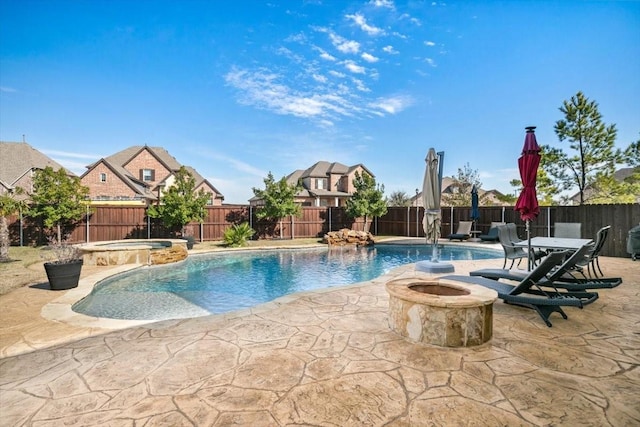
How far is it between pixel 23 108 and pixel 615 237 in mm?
25966

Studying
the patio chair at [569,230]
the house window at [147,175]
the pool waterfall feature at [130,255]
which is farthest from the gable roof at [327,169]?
Answer: the patio chair at [569,230]

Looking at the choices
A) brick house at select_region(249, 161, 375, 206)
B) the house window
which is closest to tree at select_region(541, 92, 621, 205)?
brick house at select_region(249, 161, 375, 206)

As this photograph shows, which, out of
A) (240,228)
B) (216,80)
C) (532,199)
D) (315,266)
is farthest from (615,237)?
(216,80)

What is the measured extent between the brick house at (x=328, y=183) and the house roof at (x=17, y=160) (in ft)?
65.3

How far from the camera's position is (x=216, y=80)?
613 inches

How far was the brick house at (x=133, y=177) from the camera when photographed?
2506cm

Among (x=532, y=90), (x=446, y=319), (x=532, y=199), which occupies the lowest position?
(x=446, y=319)

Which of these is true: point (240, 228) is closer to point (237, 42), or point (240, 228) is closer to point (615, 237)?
point (237, 42)

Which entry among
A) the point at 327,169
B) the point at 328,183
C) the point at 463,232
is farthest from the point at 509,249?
the point at 327,169

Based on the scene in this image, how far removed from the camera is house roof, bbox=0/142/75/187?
23281 mm

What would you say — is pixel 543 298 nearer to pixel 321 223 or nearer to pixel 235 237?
pixel 235 237

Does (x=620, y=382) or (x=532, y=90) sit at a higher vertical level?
(x=532, y=90)

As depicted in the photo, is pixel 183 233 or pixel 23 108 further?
pixel 183 233

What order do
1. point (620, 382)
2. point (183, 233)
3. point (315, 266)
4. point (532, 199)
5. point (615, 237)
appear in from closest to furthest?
point (620, 382) → point (532, 199) → point (615, 237) → point (315, 266) → point (183, 233)
